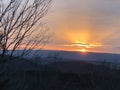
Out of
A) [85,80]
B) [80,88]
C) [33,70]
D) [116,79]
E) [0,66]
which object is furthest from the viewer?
[33,70]

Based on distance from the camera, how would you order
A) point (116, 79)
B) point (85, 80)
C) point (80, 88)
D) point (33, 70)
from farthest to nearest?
point (33, 70) < point (85, 80) < point (80, 88) < point (116, 79)

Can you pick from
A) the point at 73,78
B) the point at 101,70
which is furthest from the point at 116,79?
the point at 73,78

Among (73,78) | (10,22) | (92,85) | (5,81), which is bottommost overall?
(73,78)

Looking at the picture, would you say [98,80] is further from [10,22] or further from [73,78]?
[10,22]

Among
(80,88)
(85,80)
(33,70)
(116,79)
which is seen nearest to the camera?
(116,79)

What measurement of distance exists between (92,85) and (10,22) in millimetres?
18516

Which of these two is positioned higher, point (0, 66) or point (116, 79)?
point (0, 66)

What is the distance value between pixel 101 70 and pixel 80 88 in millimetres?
4610

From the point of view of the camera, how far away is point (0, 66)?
10.7 meters

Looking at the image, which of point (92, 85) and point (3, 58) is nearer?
point (3, 58)

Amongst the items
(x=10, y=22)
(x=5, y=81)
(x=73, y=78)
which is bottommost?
(x=73, y=78)

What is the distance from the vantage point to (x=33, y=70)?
34281mm

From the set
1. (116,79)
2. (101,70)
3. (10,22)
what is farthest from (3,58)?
(101,70)

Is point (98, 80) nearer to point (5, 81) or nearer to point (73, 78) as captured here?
point (73, 78)
